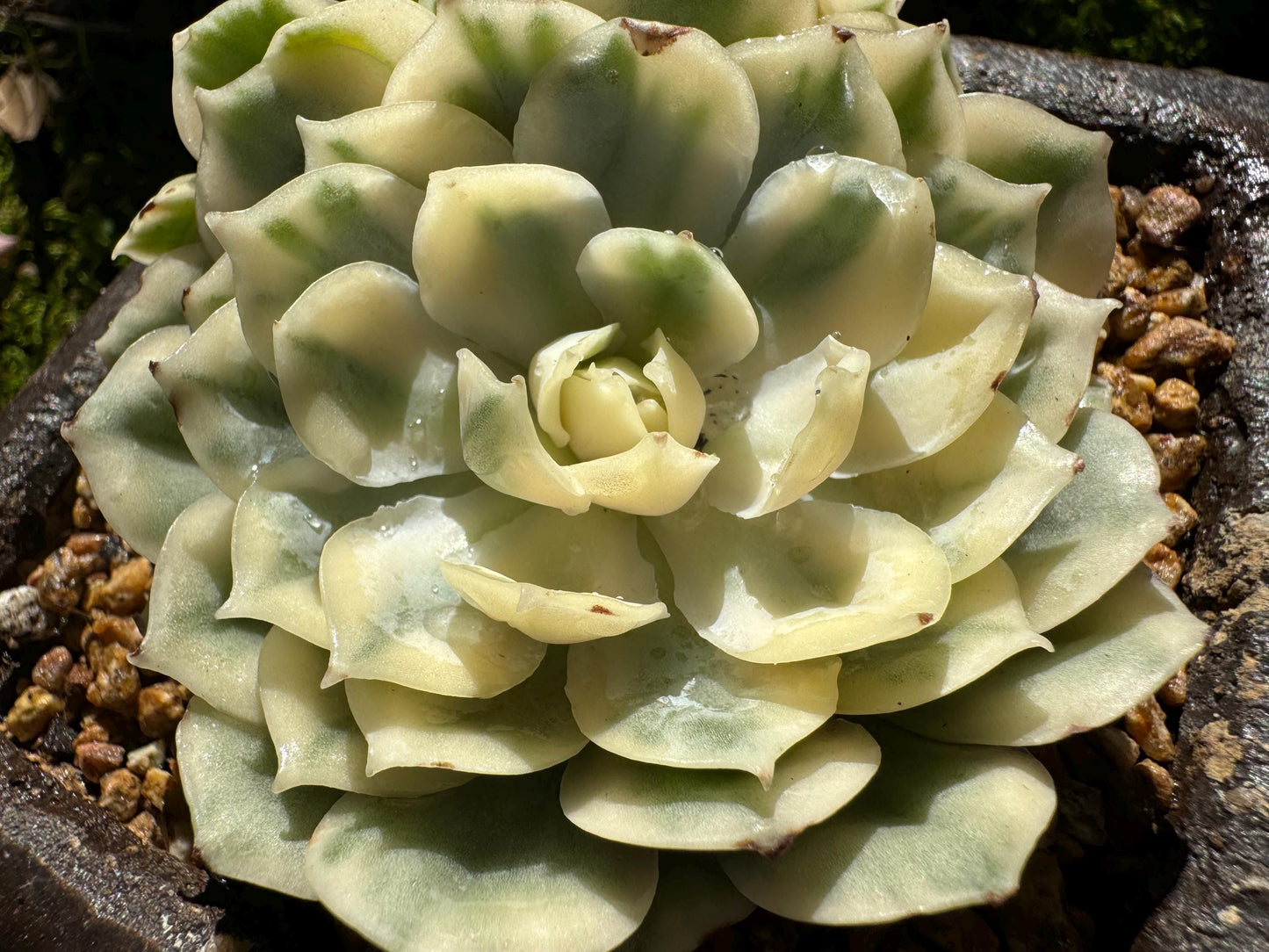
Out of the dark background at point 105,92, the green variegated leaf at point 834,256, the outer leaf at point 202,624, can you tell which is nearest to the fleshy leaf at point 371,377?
the outer leaf at point 202,624

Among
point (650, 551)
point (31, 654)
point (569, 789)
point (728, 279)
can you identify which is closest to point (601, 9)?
point (728, 279)

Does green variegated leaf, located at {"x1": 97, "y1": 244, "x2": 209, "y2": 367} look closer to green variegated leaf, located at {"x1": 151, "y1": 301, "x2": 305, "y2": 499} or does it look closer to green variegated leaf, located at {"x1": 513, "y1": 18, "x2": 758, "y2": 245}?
green variegated leaf, located at {"x1": 151, "y1": 301, "x2": 305, "y2": 499}

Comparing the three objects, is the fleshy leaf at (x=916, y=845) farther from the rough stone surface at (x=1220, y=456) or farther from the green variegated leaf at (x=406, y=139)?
the green variegated leaf at (x=406, y=139)

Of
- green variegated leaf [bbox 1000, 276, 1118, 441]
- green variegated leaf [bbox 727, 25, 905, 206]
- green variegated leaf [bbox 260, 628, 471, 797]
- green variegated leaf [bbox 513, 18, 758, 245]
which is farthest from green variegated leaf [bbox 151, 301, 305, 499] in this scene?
green variegated leaf [bbox 1000, 276, 1118, 441]

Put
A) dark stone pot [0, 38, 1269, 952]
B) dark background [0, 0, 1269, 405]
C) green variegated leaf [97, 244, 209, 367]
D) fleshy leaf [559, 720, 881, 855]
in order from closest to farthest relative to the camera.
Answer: fleshy leaf [559, 720, 881, 855]
dark stone pot [0, 38, 1269, 952]
green variegated leaf [97, 244, 209, 367]
dark background [0, 0, 1269, 405]

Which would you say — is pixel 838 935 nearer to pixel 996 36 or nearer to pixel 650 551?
pixel 650 551
